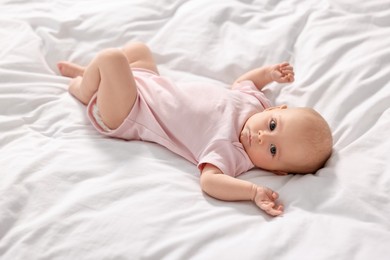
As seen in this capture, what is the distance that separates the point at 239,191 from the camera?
1.03 meters

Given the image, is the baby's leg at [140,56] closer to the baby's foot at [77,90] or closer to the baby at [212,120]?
the baby at [212,120]

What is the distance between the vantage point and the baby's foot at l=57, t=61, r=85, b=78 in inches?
55.2

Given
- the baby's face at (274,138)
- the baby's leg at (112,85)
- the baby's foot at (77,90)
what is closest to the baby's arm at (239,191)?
the baby's face at (274,138)

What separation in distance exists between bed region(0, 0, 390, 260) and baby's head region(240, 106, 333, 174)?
0.03 m

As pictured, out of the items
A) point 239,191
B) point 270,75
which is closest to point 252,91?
point 270,75

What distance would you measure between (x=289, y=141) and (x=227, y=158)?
5.7 inches

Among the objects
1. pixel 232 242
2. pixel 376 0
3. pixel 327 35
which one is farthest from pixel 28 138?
pixel 376 0

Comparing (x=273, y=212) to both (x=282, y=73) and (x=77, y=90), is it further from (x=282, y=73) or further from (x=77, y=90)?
(x=77, y=90)

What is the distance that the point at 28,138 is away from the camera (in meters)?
1.15

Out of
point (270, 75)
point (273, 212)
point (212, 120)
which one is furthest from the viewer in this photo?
point (270, 75)

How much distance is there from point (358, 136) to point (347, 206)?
23 centimetres

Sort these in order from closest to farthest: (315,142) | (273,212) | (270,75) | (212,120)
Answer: (273,212)
(315,142)
(212,120)
(270,75)

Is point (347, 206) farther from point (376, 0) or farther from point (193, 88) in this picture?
point (376, 0)

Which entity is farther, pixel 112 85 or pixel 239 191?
pixel 112 85
